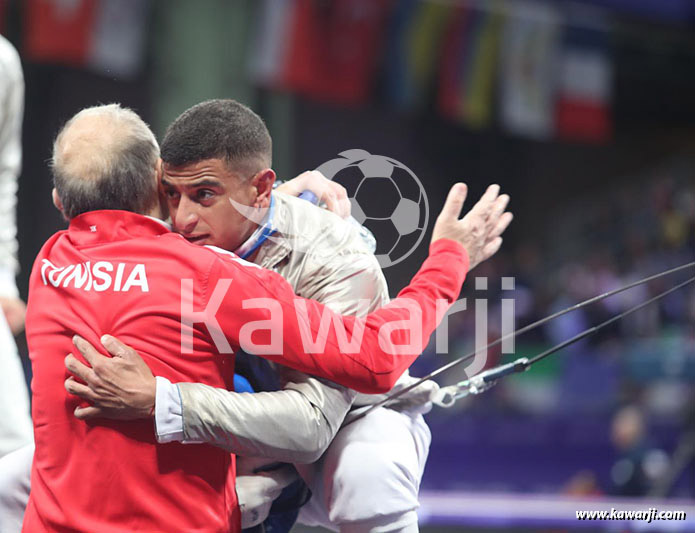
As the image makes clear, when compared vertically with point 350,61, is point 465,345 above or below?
below

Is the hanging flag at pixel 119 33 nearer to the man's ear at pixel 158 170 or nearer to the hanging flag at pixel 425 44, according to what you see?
the hanging flag at pixel 425 44

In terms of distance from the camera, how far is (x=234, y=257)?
4.33ft

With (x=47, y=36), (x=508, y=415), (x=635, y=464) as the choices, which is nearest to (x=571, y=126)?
(x=508, y=415)

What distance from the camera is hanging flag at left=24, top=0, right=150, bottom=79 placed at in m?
6.08

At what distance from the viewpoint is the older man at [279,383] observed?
1.28 m

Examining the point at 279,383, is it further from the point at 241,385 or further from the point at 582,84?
the point at 582,84

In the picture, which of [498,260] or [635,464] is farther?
[498,260]

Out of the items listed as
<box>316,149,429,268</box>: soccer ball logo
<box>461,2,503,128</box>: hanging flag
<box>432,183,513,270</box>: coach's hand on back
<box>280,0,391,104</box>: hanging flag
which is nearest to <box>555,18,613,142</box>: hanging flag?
<box>461,2,503,128</box>: hanging flag

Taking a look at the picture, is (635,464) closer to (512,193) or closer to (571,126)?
(571,126)

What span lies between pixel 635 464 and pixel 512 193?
515cm

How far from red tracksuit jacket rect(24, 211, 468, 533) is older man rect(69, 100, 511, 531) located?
6cm

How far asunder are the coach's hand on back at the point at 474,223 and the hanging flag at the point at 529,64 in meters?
6.91

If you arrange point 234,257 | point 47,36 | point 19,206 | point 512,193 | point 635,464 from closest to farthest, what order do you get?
point 234,257 → point 635,464 → point 47,36 → point 19,206 → point 512,193

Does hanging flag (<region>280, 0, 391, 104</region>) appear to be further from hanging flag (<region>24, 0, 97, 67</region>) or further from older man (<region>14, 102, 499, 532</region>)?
older man (<region>14, 102, 499, 532</region>)
